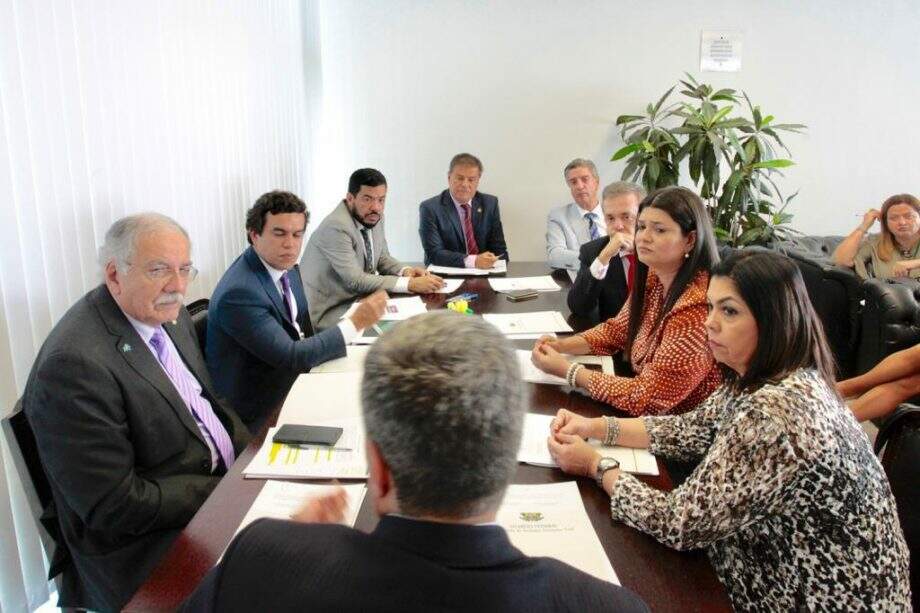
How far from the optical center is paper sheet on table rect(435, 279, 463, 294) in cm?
304

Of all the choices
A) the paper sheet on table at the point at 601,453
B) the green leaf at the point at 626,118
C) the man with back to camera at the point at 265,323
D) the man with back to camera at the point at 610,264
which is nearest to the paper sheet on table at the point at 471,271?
the man with back to camera at the point at 610,264

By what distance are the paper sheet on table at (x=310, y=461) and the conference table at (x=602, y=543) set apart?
0.10 feet

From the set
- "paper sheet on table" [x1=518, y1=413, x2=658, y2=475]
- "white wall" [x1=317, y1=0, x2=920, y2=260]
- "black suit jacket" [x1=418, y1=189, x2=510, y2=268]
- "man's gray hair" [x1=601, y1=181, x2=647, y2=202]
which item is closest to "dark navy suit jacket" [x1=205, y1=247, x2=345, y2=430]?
"paper sheet on table" [x1=518, y1=413, x2=658, y2=475]

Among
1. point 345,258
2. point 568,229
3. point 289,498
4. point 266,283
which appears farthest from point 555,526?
point 568,229

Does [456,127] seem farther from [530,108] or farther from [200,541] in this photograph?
[200,541]

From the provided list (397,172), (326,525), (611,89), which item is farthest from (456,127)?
(326,525)

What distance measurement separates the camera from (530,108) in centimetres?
490

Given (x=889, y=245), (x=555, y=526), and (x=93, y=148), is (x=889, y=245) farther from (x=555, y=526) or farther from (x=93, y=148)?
(x=93, y=148)

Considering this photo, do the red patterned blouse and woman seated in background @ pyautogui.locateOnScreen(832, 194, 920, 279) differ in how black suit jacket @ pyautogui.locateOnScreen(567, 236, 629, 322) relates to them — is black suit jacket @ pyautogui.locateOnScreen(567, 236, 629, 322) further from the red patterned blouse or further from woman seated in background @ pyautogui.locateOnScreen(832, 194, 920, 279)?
woman seated in background @ pyautogui.locateOnScreen(832, 194, 920, 279)

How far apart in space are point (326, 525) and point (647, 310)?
1571 mm

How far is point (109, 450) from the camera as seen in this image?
1340 millimetres

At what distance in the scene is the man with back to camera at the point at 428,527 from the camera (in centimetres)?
63

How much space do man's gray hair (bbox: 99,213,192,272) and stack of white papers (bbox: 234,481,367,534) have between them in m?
0.64

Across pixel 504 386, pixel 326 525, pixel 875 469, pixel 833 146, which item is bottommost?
pixel 875 469
